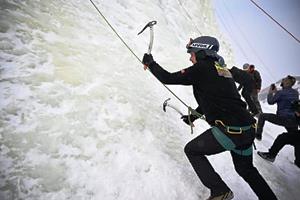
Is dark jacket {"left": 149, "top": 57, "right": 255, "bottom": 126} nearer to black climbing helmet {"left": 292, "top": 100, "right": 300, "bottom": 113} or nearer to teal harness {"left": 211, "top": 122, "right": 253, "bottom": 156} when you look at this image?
teal harness {"left": 211, "top": 122, "right": 253, "bottom": 156}

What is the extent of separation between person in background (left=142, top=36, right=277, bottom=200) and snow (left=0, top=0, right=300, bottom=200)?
0.53 metres

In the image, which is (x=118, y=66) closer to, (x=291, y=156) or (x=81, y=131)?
(x=81, y=131)

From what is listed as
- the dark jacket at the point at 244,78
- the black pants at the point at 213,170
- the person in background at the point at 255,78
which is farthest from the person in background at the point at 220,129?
the person in background at the point at 255,78

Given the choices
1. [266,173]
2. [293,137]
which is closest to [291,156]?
[293,137]

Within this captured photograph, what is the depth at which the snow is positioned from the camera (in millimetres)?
2811

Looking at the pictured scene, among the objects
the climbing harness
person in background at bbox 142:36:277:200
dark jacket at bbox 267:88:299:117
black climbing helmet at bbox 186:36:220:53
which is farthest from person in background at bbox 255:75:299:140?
black climbing helmet at bbox 186:36:220:53

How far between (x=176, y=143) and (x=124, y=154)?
3.64 ft

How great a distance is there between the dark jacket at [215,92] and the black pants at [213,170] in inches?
8.0

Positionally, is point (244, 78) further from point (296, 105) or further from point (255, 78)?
point (296, 105)

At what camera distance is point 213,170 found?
313cm

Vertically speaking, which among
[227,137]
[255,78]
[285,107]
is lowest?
[255,78]

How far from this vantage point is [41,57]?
13.1ft

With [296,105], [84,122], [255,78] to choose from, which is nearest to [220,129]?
[84,122]

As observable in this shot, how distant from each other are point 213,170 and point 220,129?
1.64 ft
